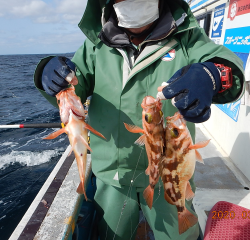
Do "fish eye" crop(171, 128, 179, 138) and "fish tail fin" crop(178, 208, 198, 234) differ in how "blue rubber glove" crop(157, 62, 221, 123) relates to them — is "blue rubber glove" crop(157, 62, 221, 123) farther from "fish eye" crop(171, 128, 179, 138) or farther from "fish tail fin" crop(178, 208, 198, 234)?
"fish tail fin" crop(178, 208, 198, 234)

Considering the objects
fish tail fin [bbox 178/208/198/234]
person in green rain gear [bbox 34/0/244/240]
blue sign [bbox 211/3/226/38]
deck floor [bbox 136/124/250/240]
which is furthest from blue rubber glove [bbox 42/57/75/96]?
blue sign [bbox 211/3/226/38]

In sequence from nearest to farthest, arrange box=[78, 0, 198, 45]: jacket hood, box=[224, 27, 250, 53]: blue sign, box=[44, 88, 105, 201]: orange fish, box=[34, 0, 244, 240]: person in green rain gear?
box=[44, 88, 105, 201]: orange fish → box=[34, 0, 244, 240]: person in green rain gear → box=[78, 0, 198, 45]: jacket hood → box=[224, 27, 250, 53]: blue sign

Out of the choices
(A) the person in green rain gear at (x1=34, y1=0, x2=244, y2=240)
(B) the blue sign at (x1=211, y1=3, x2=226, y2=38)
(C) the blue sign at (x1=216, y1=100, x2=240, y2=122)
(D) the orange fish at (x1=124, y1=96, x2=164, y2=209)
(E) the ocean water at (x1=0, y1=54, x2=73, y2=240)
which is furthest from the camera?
(E) the ocean water at (x1=0, y1=54, x2=73, y2=240)

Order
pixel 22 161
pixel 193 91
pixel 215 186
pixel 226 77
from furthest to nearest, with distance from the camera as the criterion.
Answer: pixel 22 161 < pixel 215 186 < pixel 226 77 < pixel 193 91

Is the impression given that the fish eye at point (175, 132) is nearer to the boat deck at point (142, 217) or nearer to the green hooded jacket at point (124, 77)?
the green hooded jacket at point (124, 77)

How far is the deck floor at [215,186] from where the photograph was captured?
350 cm

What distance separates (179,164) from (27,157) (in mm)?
9222

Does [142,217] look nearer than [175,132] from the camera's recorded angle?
No

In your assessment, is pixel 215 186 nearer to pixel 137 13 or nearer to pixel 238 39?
pixel 238 39

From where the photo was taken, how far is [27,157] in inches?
393

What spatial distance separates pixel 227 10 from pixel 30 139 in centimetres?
1095

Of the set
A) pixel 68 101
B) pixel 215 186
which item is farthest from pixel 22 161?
pixel 68 101

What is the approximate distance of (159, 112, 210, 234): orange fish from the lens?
2150 mm

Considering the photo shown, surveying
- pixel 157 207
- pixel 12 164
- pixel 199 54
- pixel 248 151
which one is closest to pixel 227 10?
pixel 248 151
